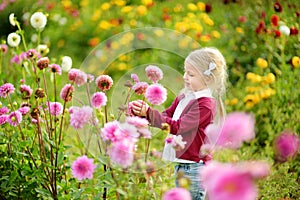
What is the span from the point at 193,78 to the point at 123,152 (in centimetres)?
65

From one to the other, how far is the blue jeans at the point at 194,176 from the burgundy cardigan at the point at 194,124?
1.2 inches

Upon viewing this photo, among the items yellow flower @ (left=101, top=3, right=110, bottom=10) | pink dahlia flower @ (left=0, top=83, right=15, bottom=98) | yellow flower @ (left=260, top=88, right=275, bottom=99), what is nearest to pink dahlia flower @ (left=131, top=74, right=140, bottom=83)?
pink dahlia flower @ (left=0, top=83, right=15, bottom=98)

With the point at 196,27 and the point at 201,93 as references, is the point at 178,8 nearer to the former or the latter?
the point at 196,27

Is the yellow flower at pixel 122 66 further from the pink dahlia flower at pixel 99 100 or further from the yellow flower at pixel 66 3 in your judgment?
the pink dahlia flower at pixel 99 100

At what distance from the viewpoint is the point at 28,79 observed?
2.70 m

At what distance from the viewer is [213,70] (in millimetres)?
2016

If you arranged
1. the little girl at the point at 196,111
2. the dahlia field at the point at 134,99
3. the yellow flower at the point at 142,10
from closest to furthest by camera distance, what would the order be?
1. the dahlia field at the point at 134,99
2. the little girl at the point at 196,111
3. the yellow flower at the point at 142,10

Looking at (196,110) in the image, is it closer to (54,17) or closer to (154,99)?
(154,99)

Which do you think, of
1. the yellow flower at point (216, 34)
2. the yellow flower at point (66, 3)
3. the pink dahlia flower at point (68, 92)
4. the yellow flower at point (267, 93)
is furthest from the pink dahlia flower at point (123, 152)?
the yellow flower at point (66, 3)

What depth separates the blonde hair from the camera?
1980 millimetres

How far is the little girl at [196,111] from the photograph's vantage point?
1923 millimetres

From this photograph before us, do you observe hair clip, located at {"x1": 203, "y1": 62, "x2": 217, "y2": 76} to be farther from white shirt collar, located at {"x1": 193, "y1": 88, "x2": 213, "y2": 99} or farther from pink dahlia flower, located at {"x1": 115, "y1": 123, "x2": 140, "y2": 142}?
pink dahlia flower, located at {"x1": 115, "y1": 123, "x2": 140, "y2": 142}

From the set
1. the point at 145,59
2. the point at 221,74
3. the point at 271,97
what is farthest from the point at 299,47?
the point at 221,74

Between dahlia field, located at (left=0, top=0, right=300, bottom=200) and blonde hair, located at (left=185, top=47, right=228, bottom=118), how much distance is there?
9 centimetres
